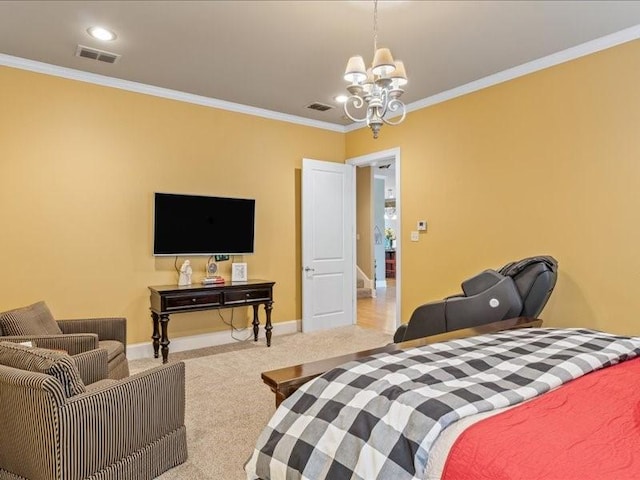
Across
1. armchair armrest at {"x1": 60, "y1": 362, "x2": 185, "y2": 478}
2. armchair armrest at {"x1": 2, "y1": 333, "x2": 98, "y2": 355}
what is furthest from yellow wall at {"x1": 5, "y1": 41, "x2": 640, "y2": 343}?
armchair armrest at {"x1": 60, "y1": 362, "x2": 185, "y2": 478}

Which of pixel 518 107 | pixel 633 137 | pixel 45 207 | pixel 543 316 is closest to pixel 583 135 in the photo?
pixel 633 137

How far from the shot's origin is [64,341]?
2.71 metres

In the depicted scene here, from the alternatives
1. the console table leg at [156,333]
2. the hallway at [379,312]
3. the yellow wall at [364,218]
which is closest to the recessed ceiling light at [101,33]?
the console table leg at [156,333]

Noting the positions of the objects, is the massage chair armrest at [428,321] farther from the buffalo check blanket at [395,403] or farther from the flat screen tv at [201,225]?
the flat screen tv at [201,225]

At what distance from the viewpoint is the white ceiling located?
2.90 metres

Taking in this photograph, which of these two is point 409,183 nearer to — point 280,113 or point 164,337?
point 280,113

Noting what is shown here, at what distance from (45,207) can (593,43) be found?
4968 millimetres

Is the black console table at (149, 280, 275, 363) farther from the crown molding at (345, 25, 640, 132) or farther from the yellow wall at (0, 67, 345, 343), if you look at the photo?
the crown molding at (345, 25, 640, 132)

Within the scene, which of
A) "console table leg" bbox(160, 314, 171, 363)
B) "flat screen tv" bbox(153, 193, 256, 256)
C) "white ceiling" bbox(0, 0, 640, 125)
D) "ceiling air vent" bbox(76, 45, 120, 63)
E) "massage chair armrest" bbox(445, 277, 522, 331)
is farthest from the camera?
"flat screen tv" bbox(153, 193, 256, 256)

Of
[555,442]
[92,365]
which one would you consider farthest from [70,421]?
[555,442]

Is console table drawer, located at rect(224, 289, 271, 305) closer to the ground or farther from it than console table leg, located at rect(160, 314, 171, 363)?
farther from it

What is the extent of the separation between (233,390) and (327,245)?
264 cm

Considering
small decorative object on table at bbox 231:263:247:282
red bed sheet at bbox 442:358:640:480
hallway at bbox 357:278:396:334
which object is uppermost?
small decorative object on table at bbox 231:263:247:282

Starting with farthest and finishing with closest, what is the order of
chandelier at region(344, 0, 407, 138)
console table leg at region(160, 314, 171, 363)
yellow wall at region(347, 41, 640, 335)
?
1. console table leg at region(160, 314, 171, 363)
2. yellow wall at region(347, 41, 640, 335)
3. chandelier at region(344, 0, 407, 138)
